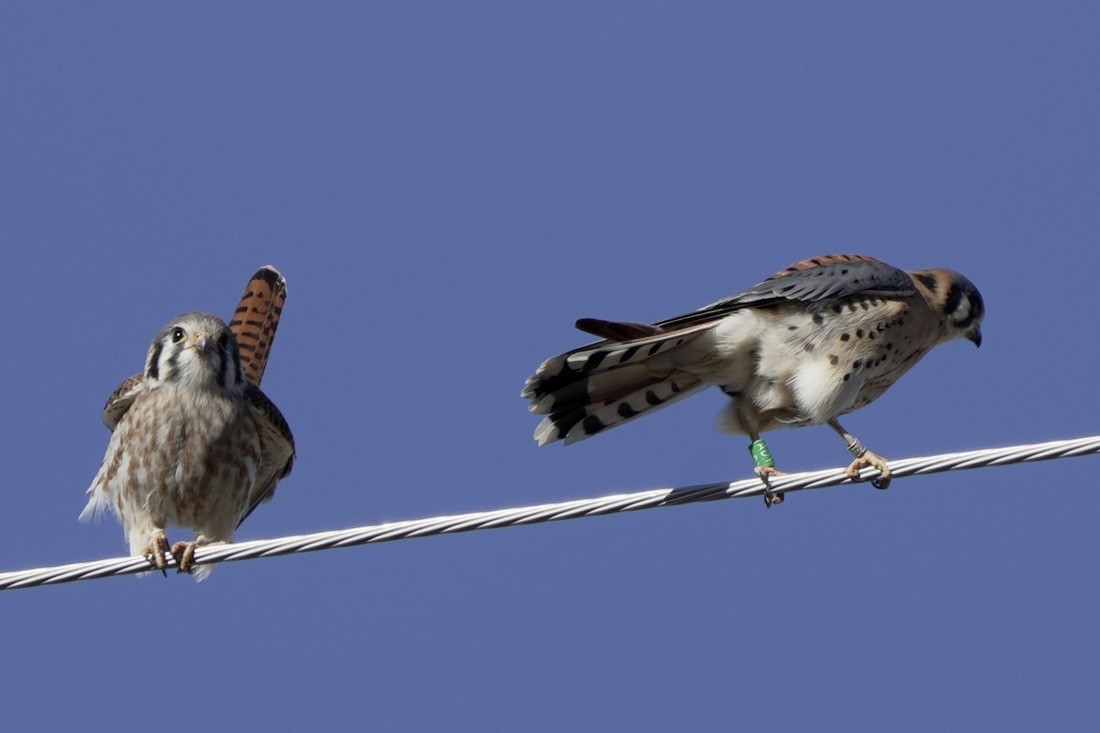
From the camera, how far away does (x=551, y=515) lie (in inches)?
204

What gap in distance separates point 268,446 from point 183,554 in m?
0.85

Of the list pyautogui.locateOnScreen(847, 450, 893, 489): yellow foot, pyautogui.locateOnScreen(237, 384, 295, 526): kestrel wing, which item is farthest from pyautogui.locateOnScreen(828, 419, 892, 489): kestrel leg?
pyautogui.locateOnScreen(237, 384, 295, 526): kestrel wing

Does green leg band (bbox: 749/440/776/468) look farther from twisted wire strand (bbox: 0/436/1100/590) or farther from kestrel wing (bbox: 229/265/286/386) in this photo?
kestrel wing (bbox: 229/265/286/386)

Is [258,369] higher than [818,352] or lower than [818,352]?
higher

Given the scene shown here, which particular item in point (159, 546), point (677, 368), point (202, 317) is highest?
point (202, 317)

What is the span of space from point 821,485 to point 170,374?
260 cm

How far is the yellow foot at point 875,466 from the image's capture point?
20.4ft

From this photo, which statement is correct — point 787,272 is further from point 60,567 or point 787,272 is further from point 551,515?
point 60,567

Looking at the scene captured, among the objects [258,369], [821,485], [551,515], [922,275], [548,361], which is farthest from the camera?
[258,369]

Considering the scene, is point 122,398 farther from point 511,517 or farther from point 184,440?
point 511,517

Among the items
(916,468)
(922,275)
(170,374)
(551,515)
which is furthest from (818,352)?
(170,374)

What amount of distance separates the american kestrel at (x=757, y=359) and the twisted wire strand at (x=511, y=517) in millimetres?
1138

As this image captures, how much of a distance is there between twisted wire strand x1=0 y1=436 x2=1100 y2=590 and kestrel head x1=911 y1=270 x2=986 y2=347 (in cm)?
178

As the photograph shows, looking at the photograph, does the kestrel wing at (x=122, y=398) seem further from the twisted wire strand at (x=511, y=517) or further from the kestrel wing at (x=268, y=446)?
the twisted wire strand at (x=511, y=517)
